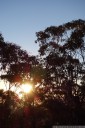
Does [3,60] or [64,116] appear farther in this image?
[64,116]

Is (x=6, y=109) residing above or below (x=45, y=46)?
below

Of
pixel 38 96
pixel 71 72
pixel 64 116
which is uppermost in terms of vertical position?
pixel 71 72

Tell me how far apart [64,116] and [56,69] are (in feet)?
22.7

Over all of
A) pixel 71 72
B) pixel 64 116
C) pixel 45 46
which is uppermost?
pixel 45 46

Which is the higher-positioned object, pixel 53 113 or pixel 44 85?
pixel 44 85

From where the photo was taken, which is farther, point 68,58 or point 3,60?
point 68,58

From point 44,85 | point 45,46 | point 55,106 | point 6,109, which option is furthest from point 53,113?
point 45,46

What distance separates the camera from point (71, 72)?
126ft

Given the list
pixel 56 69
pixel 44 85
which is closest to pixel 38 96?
pixel 44 85

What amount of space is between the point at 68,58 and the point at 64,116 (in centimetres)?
841

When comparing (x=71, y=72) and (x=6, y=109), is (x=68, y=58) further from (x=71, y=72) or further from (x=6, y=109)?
(x=6, y=109)

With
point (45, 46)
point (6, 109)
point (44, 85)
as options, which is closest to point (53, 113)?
point (44, 85)

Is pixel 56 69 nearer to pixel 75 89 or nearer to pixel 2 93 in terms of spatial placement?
pixel 75 89

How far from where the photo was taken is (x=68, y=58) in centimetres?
3803
